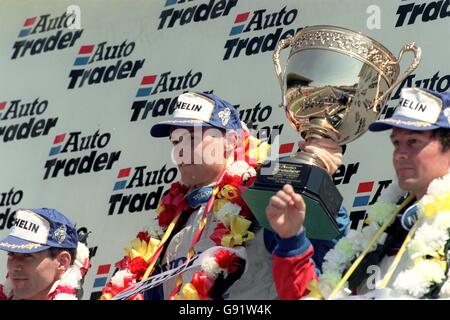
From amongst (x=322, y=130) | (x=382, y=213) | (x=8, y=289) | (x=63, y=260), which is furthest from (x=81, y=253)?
(x=382, y=213)

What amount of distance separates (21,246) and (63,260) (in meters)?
0.21

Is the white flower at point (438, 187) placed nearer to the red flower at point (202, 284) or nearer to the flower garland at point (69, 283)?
the red flower at point (202, 284)

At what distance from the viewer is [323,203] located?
5.21 meters

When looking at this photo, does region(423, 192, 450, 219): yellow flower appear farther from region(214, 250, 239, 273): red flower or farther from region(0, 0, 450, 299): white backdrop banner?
region(0, 0, 450, 299): white backdrop banner

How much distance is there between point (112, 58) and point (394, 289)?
346 cm

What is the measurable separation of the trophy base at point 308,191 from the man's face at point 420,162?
0.32 metres

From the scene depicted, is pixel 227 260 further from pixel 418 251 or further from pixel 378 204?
pixel 418 251

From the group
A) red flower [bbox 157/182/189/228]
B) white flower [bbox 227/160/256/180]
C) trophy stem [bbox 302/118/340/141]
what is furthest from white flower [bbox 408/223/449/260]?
red flower [bbox 157/182/189/228]

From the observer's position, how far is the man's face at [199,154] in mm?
5895

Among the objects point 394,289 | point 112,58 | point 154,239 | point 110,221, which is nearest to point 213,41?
point 112,58

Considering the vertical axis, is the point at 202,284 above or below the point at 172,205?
below

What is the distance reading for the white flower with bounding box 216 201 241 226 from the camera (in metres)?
5.75

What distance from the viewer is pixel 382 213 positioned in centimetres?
519

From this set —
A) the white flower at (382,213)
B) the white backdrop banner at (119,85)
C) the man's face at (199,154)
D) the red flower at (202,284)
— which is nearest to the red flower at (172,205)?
the man's face at (199,154)
